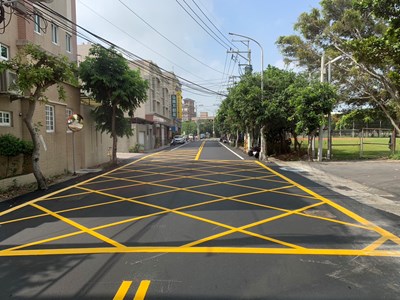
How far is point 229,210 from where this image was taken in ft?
27.3

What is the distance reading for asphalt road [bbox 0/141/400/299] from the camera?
13.8ft

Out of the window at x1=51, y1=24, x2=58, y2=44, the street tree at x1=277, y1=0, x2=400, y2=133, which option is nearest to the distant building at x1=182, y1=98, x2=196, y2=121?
the street tree at x1=277, y1=0, x2=400, y2=133

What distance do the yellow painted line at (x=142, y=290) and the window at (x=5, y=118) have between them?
1020 cm

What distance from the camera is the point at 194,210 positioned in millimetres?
8375

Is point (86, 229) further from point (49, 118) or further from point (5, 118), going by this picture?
point (49, 118)

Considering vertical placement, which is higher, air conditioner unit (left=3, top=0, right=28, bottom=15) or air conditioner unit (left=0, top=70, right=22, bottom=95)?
air conditioner unit (left=3, top=0, right=28, bottom=15)

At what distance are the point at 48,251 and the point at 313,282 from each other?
3.99 metres

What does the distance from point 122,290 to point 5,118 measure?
10617mm

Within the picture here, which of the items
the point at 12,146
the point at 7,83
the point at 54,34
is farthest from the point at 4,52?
the point at 54,34

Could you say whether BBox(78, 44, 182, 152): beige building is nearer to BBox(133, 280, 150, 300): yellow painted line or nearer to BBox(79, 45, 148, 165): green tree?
BBox(79, 45, 148, 165): green tree

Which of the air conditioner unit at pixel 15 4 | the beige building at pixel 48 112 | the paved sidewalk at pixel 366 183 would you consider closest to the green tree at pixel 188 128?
the beige building at pixel 48 112

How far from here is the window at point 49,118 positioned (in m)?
15.6

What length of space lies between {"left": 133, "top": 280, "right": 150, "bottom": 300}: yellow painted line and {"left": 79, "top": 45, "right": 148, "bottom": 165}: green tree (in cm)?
1676

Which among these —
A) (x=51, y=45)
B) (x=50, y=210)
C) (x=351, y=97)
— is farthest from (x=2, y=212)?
(x=351, y=97)
